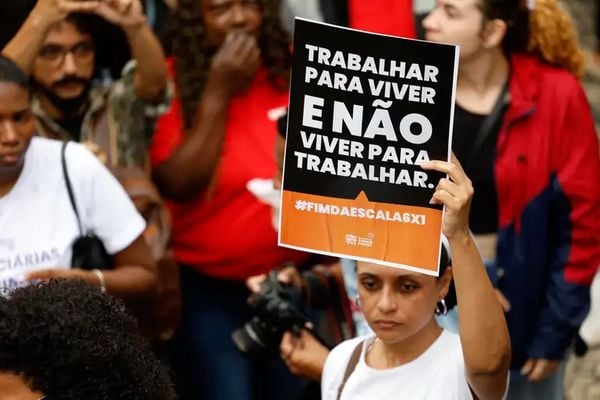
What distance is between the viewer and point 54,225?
463 centimetres

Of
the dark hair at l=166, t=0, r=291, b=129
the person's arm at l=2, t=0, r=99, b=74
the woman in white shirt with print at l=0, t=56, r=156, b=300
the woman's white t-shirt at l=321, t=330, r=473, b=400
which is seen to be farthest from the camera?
the dark hair at l=166, t=0, r=291, b=129

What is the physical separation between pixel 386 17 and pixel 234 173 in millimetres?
775

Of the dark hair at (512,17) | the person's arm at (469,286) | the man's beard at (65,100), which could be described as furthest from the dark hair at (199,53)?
the person's arm at (469,286)

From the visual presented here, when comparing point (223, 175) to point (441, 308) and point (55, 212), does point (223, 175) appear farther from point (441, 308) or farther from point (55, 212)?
point (441, 308)

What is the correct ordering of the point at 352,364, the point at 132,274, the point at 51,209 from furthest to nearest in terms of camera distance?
the point at 132,274
the point at 51,209
the point at 352,364

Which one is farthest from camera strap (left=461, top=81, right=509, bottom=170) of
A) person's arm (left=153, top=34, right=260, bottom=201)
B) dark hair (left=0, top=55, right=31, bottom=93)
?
dark hair (left=0, top=55, right=31, bottom=93)

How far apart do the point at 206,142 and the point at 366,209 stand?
1.72 meters

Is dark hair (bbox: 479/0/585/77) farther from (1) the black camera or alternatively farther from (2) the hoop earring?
(2) the hoop earring

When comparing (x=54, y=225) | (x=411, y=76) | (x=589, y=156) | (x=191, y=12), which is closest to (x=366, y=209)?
(x=411, y=76)

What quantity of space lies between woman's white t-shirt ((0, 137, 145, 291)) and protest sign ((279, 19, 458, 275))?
112 centimetres

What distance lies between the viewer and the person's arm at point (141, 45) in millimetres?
5141

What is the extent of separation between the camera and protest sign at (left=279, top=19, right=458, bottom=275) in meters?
3.62

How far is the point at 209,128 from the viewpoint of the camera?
5348 mm

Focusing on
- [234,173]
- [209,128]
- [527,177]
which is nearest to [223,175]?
[234,173]
